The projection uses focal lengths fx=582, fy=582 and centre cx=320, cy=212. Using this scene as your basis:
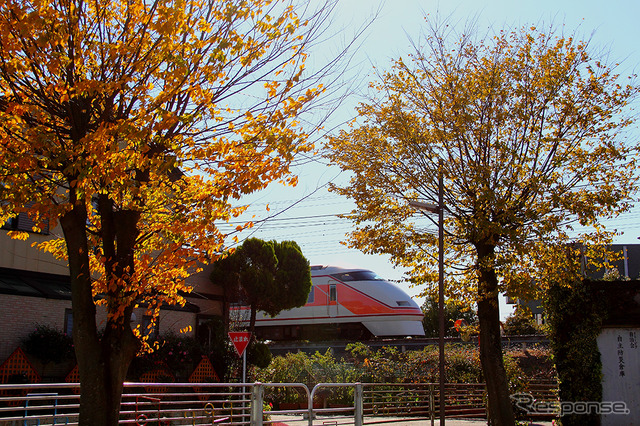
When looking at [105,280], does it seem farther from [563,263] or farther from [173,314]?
[173,314]

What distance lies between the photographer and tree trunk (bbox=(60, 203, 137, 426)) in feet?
16.9

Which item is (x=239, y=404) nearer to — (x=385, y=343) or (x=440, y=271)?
(x=440, y=271)

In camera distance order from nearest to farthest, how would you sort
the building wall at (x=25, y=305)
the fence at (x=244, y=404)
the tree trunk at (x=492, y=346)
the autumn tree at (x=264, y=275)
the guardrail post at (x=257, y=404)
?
the fence at (x=244, y=404) < the guardrail post at (x=257, y=404) < the tree trunk at (x=492, y=346) < the building wall at (x=25, y=305) < the autumn tree at (x=264, y=275)

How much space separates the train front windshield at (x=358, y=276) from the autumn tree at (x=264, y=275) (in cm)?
980

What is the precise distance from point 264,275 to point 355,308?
11.8 m

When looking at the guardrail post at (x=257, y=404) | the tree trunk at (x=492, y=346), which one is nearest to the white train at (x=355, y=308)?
the tree trunk at (x=492, y=346)

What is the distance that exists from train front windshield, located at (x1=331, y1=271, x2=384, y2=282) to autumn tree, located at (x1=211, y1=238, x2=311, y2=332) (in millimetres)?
9804

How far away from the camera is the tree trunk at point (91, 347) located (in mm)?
5145

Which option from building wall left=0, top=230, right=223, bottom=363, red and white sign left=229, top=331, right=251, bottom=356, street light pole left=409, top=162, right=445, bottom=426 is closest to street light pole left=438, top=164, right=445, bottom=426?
street light pole left=409, top=162, right=445, bottom=426

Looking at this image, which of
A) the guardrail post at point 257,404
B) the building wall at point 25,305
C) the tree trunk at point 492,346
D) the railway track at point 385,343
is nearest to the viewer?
the guardrail post at point 257,404

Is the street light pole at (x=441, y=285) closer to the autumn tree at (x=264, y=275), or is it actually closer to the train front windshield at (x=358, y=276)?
the autumn tree at (x=264, y=275)

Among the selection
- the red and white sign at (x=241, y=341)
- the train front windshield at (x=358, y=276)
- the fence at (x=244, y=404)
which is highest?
the train front windshield at (x=358, y=276)

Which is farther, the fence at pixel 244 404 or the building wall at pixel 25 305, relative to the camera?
the building wall at pixel 25 305

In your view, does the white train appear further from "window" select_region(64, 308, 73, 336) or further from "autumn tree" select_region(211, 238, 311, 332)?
"window" select_region(64, 308, 73, 336)
